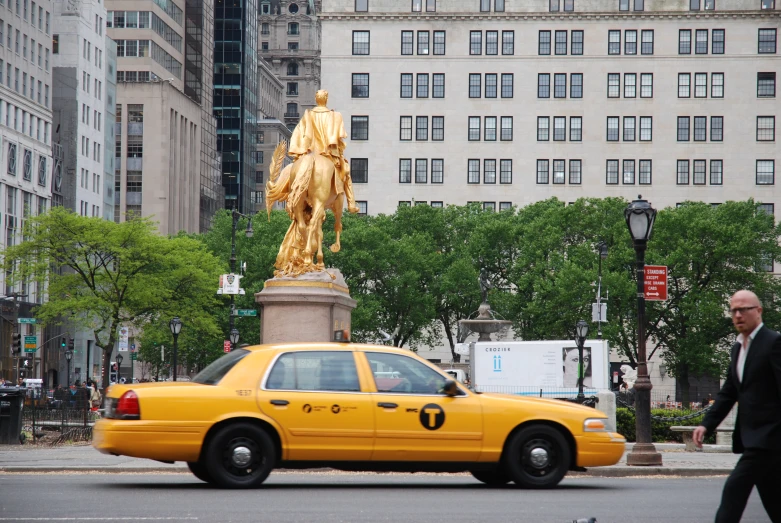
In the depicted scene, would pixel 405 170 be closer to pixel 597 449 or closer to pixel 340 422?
pixel 597 449

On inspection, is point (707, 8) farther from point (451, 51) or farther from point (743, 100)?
point (451, 51)

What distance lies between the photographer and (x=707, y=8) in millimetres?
98938

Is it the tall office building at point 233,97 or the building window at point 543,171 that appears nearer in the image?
the building window at point 543,171

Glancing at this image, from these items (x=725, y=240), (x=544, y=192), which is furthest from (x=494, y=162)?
(x=725, y=240)

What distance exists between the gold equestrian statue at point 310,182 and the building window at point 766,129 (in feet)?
244

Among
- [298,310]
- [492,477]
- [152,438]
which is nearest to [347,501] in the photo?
[152,438]

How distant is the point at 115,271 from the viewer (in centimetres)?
6556

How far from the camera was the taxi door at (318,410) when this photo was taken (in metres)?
14.1

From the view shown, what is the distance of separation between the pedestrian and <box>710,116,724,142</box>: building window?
300 feet

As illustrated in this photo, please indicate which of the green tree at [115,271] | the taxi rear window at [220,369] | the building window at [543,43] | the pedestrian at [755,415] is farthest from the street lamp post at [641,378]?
the building window at [543,43]

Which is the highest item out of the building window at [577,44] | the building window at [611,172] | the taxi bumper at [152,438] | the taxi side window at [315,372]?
the building window at [577,44]

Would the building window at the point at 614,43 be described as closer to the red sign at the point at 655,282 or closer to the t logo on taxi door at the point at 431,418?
the red sign at the point at 655,282

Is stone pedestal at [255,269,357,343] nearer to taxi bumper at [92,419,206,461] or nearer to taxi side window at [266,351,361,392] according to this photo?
taxi side window at [266,351,361,392]

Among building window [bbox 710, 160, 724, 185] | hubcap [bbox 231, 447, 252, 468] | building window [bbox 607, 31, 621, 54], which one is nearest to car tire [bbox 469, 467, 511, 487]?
hubcap [bbox 231, 447, 252, 468]
